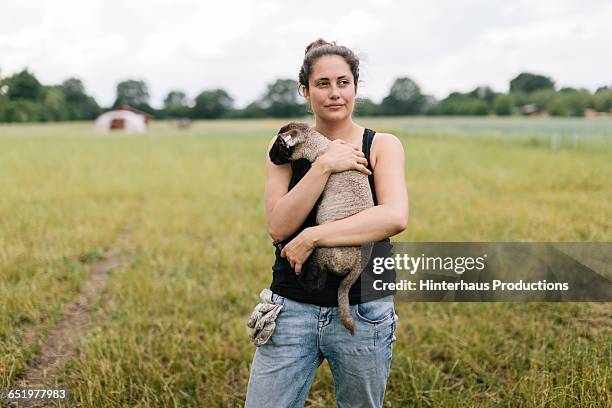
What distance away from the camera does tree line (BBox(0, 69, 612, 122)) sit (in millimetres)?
6917

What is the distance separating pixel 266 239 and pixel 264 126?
3427cm

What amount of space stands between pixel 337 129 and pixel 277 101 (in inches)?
1442

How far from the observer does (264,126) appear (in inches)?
1585

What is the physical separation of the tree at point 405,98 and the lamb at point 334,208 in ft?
121

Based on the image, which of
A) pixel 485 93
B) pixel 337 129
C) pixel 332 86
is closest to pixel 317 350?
pixel 337 129

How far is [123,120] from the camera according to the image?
44.5 meters

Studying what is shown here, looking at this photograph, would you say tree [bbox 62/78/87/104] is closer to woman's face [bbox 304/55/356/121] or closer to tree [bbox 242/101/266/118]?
tree [bbox 242/101/266/118]

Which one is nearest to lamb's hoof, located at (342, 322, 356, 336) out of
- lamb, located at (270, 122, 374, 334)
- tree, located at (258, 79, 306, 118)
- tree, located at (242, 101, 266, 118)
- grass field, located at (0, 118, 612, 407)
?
lamb, located at (270, 122, 374, 334)

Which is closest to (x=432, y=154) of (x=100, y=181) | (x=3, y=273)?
(x=100, y=181)

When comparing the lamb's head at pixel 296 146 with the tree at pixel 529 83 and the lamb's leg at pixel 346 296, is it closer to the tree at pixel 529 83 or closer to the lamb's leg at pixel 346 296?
the lamb's leg at pixel 346 296

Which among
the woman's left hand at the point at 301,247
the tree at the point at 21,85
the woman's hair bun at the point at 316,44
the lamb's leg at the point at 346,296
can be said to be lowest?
the lamb's leg at the point at 346,296

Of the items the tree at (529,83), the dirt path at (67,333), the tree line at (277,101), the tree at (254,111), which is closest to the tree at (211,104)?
the tree line at (277,101)

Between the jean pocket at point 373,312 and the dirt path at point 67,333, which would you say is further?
the dirt path at point 67,333

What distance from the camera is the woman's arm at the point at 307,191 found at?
1.76 meters
